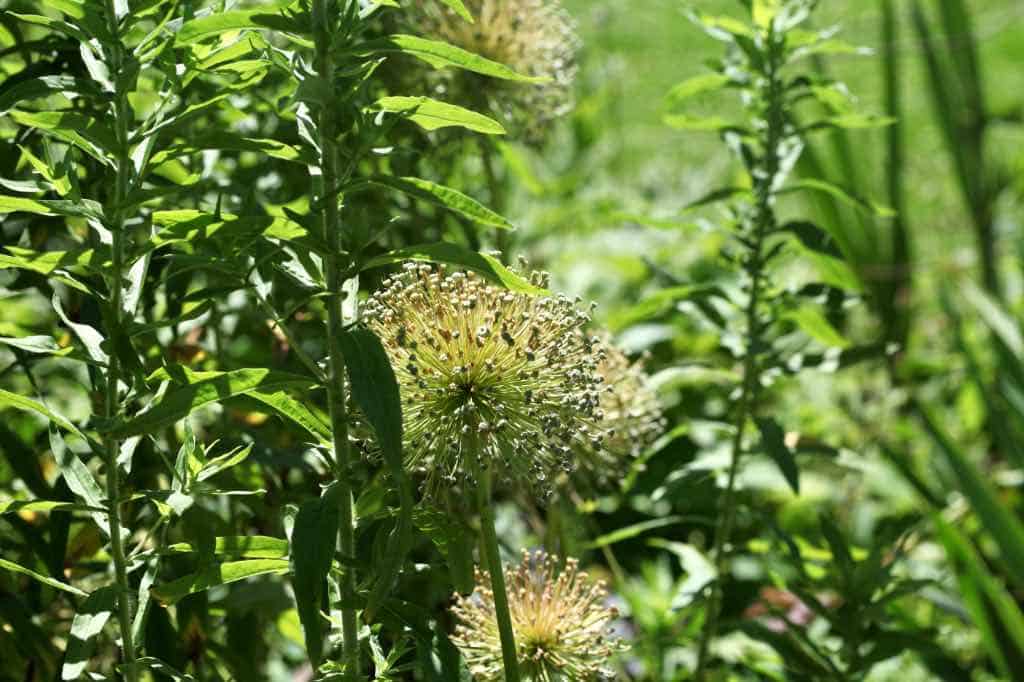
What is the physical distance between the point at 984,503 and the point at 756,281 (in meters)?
0.78

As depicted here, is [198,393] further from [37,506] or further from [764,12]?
[764,12]

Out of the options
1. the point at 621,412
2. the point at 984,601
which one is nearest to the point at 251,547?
the point at 621,412

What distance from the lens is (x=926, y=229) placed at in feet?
15.6

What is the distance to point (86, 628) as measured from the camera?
3.11ft

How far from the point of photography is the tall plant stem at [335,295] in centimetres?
92

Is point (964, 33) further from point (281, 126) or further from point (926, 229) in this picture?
point (281, 126)

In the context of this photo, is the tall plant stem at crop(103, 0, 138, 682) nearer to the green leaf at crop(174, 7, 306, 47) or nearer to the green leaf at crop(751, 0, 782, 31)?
the green leaf at crop(174, 7, 306, 47)

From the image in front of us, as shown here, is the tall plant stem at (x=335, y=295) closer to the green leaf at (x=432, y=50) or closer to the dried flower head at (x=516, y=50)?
the green leaf at (x=432, y=50)

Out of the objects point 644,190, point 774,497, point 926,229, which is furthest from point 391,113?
point 926,229

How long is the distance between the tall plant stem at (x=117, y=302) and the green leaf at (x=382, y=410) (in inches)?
7.9

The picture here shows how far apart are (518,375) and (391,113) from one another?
25 centimetres

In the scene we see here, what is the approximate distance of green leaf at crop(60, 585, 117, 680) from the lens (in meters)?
0.92

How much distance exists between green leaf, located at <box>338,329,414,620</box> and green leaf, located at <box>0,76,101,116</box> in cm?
31

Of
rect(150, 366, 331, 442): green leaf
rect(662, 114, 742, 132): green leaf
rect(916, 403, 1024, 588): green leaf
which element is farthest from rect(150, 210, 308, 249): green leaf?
rect(916, 403, 1024, 588): green leaf
